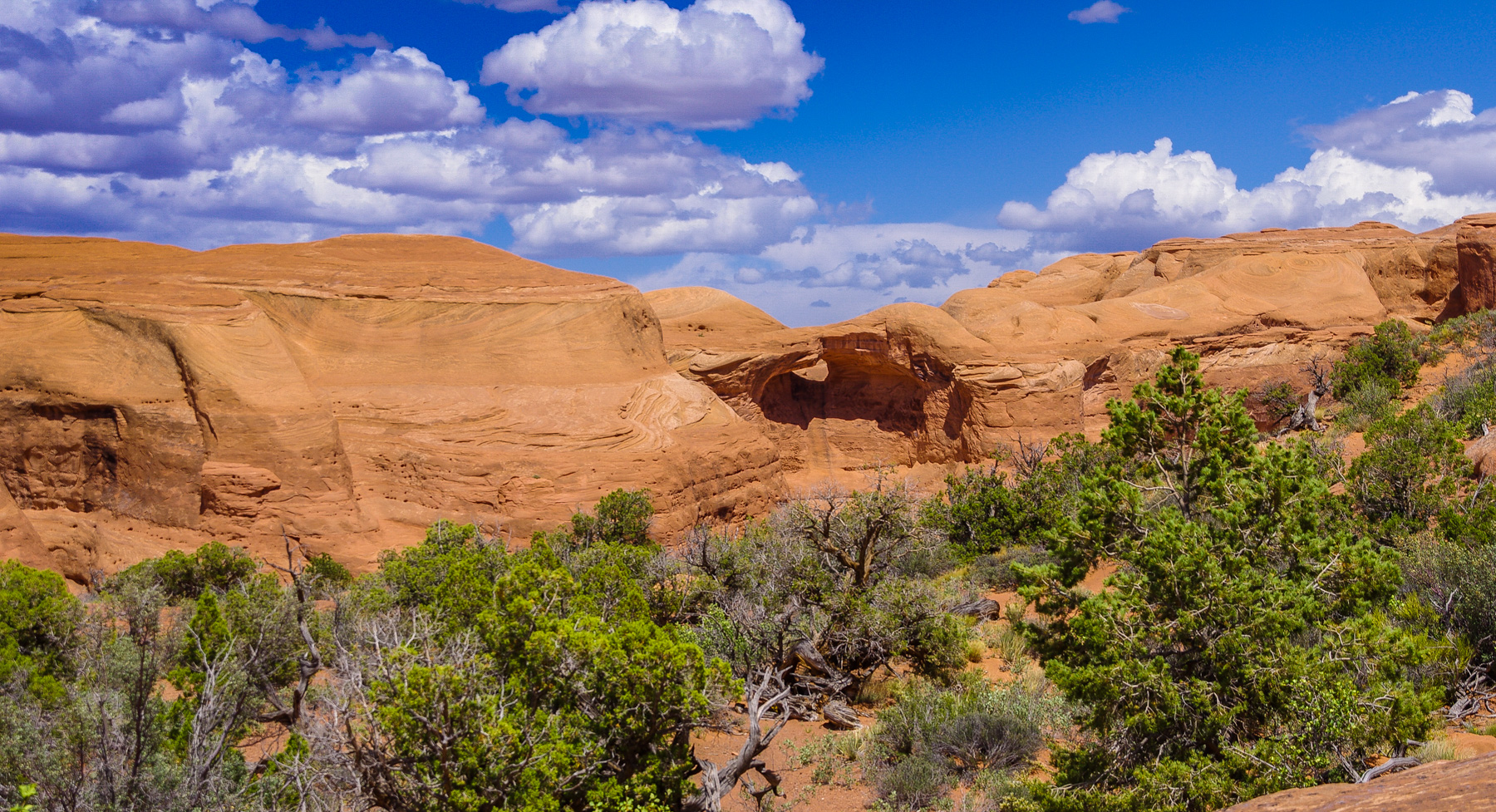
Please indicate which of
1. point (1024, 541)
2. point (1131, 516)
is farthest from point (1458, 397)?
point (1131, 516)

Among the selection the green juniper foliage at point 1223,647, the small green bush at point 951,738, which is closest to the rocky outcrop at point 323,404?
the small green bush at point 951,738

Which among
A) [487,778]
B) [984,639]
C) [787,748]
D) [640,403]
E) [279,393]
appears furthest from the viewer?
[640,403]

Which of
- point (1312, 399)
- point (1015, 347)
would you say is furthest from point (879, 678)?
point (1312, 399)

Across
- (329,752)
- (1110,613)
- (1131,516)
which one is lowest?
(329,752)

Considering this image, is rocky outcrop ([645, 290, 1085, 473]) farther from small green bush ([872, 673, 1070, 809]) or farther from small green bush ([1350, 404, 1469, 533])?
small green bush ([872, 673, 1070, 809])

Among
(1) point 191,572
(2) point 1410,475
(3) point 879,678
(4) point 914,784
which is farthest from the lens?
(1) point 191,572

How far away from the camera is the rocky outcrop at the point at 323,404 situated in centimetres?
1855

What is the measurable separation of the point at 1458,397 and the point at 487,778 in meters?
21.7

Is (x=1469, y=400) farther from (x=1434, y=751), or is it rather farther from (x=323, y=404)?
(x=323, y=404)

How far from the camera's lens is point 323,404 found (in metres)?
20.0

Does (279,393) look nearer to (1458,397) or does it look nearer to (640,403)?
(640,403)

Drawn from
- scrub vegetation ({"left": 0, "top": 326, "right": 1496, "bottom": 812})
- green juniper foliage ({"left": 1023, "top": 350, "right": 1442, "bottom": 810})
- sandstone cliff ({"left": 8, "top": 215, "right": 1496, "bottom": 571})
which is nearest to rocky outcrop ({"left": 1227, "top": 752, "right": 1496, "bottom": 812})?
scrub vegetation ({"left": 0, "top": 326, "right": 1496, "bottom": 812})

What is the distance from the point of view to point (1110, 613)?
7129mm

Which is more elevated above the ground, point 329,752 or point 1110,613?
point 1110,613
